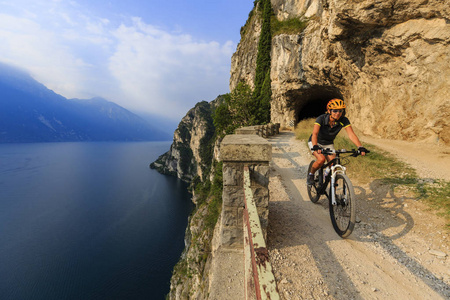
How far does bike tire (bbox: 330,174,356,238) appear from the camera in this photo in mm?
3250

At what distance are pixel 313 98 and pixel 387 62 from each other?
13.9 meters

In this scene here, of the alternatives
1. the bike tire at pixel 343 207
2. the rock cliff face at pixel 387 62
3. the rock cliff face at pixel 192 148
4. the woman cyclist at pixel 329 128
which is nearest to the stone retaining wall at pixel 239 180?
the bike tire at pixel 343 207

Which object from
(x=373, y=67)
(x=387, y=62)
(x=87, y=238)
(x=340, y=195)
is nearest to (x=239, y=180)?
(x=340, y=195)

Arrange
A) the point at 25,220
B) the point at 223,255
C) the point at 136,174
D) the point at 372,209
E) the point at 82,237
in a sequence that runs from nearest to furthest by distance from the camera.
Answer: the point at 223,255 → the point at 372,209 → the point at 82,237 → the point at 25,220 → the point at 136,174

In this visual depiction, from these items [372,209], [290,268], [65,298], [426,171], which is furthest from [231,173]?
[65,298]

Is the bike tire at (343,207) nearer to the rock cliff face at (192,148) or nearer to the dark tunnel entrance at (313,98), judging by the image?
the dark tunnel entrance at (313,98)

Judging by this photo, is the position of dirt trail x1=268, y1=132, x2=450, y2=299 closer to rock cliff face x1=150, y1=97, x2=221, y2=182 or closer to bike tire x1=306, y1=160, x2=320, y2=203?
bike tire x1=306, y1=160, x2=320, y2=203

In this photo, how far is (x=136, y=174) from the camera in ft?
331

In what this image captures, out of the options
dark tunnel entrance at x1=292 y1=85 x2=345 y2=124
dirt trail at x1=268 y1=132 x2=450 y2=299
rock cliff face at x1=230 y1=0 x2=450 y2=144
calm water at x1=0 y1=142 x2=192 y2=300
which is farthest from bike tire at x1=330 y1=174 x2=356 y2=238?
calm water at x1=0 y1=142 x2=192 y2=300

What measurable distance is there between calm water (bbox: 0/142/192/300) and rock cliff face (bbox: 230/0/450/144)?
1685 inches

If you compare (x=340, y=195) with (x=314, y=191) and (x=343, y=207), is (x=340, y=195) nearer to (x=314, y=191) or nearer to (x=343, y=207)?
(x=343, y=207)

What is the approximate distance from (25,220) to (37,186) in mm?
29499

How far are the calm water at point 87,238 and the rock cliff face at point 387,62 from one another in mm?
42791

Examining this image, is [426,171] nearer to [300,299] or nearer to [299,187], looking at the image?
[299,187]
